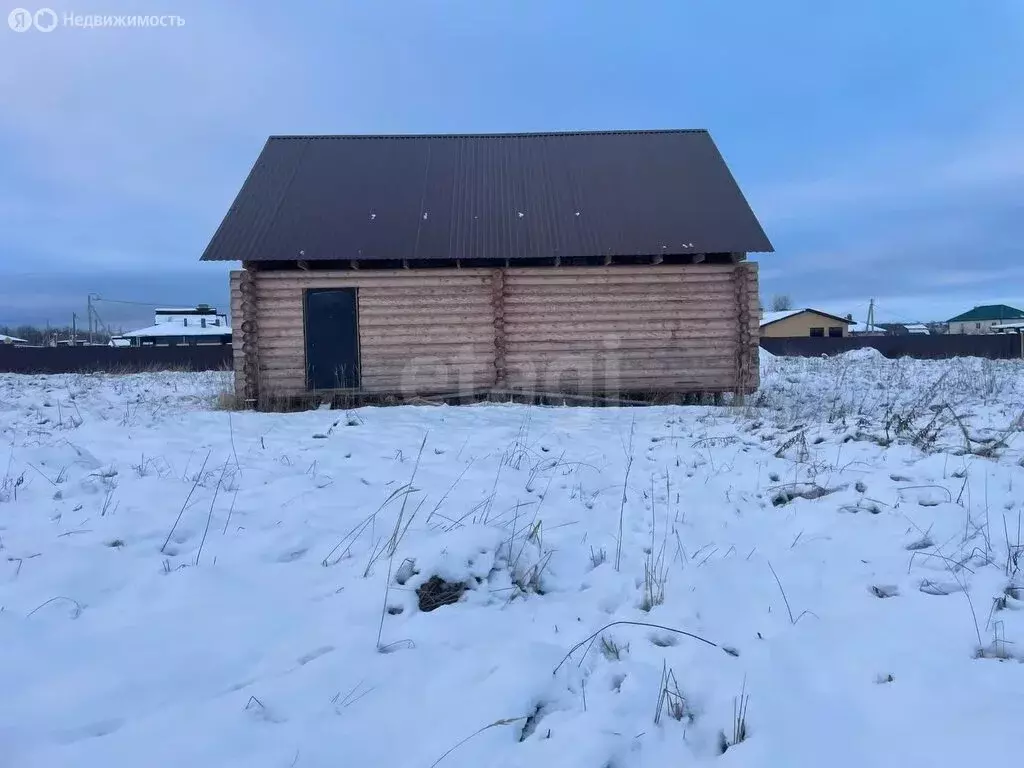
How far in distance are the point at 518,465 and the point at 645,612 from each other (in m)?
2.80

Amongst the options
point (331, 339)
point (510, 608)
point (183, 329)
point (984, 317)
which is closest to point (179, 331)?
point (183, 329)

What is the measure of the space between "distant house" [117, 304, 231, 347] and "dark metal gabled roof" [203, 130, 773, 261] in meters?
38.5

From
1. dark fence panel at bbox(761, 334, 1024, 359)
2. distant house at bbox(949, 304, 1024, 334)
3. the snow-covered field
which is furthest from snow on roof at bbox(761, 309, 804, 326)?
the snow-covered field

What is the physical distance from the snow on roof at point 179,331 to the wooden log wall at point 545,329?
46783mm

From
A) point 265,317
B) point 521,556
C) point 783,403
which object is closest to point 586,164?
point 783,403

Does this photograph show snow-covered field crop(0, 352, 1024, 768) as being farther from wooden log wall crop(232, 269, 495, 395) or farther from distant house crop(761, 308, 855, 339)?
distant house crop(761, 308, 855, 339)

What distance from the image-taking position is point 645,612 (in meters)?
3.19

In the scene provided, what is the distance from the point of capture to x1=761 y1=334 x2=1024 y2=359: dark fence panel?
97.6ft

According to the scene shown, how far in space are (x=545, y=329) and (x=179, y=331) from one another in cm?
5335

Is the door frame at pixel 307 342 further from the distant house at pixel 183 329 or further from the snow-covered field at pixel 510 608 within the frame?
the distant house at pixel 183 329

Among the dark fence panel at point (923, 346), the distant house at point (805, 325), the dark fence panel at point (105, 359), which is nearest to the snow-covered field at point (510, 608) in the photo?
the dark fence panel at point (105, 359)

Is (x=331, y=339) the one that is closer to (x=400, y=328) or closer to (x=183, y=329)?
(x=400, y=328)

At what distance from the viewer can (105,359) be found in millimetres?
Answer: 27500

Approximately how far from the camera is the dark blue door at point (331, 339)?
11688 mm
